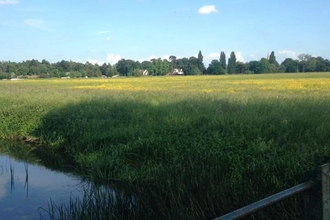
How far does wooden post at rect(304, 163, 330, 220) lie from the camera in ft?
7.17

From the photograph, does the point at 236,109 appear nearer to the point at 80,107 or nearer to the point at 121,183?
the point at 121,183

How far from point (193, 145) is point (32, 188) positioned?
3.98 meters

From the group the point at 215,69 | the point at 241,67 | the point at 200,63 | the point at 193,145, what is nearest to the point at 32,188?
the point at 193,145

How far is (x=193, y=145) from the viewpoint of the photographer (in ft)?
29.2

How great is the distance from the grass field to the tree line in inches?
2879

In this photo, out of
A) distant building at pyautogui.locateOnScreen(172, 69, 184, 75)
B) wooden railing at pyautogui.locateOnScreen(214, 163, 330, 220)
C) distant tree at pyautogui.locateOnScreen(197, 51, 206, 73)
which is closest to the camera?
wooden railing at pyautogui.locateOnScreen(214, 163, 330, 220)

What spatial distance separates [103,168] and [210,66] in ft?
283

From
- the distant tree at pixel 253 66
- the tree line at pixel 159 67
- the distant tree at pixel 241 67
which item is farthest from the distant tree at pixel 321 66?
the distant tree at pixel 241 67

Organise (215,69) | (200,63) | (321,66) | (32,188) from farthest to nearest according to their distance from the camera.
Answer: (200,63) → (215,69) → (321,66) → (32,188)

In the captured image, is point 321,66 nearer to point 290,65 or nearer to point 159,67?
point 290,65

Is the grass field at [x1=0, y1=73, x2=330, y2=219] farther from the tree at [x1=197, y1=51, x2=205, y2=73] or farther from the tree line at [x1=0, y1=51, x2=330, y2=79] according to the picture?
the tree at [x1=197, y1=51, x2=205, y2=73]

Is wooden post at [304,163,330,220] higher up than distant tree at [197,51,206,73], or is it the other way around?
distant tree at [197,51,206,73]

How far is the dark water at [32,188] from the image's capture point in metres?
7.18

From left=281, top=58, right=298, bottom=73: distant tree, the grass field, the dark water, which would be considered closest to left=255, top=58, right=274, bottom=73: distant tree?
left=281, top=58, right=298, bottom=73: distant tree
